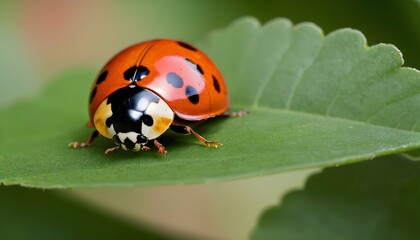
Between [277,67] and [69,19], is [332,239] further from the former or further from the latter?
[69,19]

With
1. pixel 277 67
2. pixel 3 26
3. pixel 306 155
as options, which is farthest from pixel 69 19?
pixel 306 155

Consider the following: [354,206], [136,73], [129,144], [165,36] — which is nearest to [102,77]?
[136,73]

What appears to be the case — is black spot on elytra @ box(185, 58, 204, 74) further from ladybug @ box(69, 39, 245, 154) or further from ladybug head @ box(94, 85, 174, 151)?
ladybug head @ box(94, 85, 174, 151)

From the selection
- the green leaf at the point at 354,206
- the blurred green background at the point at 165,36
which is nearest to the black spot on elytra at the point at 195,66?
the green leaf at the point at 354,206

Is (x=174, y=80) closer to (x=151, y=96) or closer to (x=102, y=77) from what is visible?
(x=151, y=96)

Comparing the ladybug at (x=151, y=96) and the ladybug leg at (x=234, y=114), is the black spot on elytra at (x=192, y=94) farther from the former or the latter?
the ladybug leg at (x=234, y=114)
